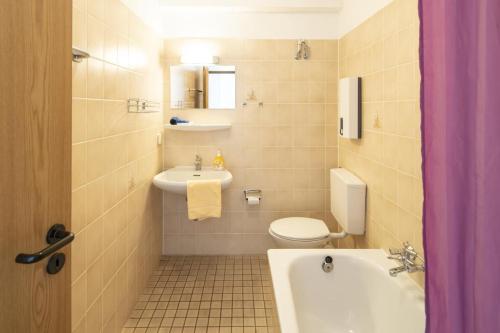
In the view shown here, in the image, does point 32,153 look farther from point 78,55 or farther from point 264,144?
point 264,144

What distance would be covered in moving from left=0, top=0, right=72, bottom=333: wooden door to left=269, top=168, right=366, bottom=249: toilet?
1.85 meters

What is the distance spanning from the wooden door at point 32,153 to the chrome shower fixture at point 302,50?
255 cm

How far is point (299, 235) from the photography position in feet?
8.75

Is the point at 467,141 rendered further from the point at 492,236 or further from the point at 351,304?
the point at 351,304

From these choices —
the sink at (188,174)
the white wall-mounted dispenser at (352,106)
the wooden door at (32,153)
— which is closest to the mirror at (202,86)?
the sink at (188,174)

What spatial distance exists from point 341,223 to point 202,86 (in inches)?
68.0

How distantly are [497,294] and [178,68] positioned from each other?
3.08 m

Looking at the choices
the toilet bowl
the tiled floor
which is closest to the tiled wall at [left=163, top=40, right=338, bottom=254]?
the tiled floor

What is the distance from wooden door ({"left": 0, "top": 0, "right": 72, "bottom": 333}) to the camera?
793mm

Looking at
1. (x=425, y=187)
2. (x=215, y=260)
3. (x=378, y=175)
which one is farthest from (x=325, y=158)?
(x=425, y=187)

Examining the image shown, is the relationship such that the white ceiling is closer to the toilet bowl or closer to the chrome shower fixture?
the chrome shower fixture

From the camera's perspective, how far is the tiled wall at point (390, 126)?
5.94 feet

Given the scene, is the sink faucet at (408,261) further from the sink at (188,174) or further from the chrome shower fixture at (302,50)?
the chrome shower fixture at (302,50)

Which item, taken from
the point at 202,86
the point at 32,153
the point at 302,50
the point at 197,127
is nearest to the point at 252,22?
the point at 302,50
